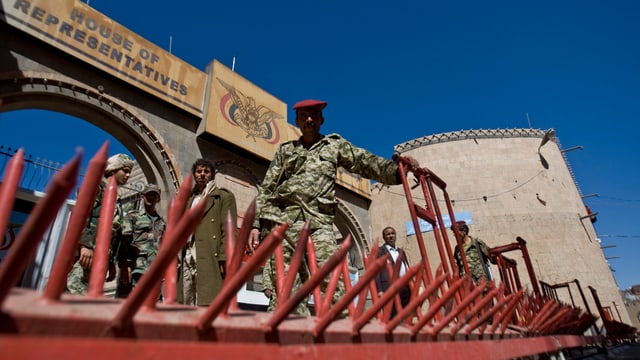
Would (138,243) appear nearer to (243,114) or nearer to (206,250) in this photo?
(206,250)

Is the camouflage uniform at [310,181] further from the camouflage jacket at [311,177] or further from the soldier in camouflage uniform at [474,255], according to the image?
the soldier in camouflage uniform at [474,255]

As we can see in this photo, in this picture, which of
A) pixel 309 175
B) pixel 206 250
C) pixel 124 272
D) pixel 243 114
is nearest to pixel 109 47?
pixel 243 114

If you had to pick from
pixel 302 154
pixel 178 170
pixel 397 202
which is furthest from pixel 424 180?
pixel 397 202

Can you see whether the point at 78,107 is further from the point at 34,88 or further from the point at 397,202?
the point at 397,202

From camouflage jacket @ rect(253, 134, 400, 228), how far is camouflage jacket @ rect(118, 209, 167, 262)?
117 centimetres

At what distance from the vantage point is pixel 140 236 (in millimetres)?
3312

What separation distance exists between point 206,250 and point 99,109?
5282 mm

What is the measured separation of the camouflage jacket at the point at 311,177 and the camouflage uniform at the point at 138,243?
1171mm

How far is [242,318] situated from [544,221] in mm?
22916

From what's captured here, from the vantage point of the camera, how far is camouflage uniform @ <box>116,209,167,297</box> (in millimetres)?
3123

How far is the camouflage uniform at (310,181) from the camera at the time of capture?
2.63 metres

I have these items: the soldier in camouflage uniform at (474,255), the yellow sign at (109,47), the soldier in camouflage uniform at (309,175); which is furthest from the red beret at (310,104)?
the yellow sign at (109,47)

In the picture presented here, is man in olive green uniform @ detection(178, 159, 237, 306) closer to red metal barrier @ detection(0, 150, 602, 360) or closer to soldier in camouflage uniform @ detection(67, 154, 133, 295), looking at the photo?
soldier in camouflage uniform @ detection(67, 154, 133, 295)

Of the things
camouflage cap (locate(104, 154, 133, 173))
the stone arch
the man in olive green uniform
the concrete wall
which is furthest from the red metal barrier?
the concrete wall
